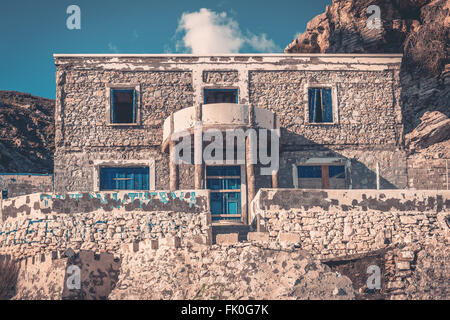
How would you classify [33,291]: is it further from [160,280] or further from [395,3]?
[395,3]

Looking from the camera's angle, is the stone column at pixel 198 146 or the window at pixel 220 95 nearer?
the stone column at pixel 198 146

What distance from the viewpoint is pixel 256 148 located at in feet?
55.5

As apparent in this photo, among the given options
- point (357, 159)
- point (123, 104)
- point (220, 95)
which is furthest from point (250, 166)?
point (123, 104)

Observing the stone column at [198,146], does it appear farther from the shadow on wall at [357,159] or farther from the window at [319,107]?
the window at [319,107]

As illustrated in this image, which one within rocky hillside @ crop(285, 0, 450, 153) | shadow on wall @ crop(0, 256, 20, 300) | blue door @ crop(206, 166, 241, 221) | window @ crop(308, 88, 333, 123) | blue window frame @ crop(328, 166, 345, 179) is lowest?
shadow on wall @ crop(0, 256, 20, 300)

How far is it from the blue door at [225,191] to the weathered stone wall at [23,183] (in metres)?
8.25

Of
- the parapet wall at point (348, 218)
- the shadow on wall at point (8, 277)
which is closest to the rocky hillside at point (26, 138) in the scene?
the shadow on wall at point (8, 277)

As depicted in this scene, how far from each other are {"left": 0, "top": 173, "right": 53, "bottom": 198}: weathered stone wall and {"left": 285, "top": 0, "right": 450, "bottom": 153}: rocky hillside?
1390 cm

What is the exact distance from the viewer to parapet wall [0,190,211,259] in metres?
13.8

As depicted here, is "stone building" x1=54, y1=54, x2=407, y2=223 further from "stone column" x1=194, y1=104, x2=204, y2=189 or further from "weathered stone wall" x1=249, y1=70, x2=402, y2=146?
"stone column" x1=194, y1=104, x2=204, y2=189

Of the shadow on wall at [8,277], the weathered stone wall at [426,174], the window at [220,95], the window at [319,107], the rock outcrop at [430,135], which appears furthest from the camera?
the rock outcrop at [430,135]

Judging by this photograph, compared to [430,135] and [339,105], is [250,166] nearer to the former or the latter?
[339,105]

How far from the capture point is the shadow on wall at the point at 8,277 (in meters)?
13.2

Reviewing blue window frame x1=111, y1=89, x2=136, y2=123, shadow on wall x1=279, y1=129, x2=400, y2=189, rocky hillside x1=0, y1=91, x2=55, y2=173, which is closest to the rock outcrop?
shadow on wall x1=279, y1=129, x2=400, y2=189
